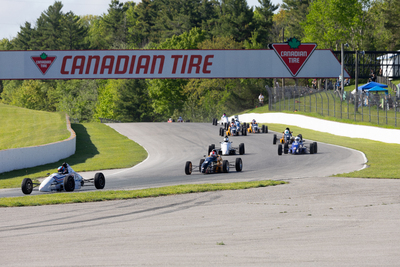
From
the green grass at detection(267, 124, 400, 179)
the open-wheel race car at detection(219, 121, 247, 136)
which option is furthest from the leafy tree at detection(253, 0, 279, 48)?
the open-wheel race car at detection(219, 121, 247, 136)

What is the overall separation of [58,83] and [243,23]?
51.7 meters

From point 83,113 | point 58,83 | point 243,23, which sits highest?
point 243,23

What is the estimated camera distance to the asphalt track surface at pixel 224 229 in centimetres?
716

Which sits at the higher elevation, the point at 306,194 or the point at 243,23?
the point at 243,23

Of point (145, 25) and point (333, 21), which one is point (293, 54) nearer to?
point (333, 21)

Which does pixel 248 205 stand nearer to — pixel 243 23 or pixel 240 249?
pixel 240 249

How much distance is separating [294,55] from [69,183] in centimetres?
2095

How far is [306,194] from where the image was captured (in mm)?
13320

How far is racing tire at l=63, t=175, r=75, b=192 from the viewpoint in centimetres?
1513

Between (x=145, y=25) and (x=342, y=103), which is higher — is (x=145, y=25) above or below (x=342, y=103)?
above

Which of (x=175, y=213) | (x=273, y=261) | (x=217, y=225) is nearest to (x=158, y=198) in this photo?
(x=175, y=213)

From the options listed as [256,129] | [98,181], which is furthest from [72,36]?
[98,181]

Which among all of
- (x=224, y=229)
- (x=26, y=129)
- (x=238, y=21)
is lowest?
(x=26, y=129)

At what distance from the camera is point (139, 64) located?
97.5 ft
